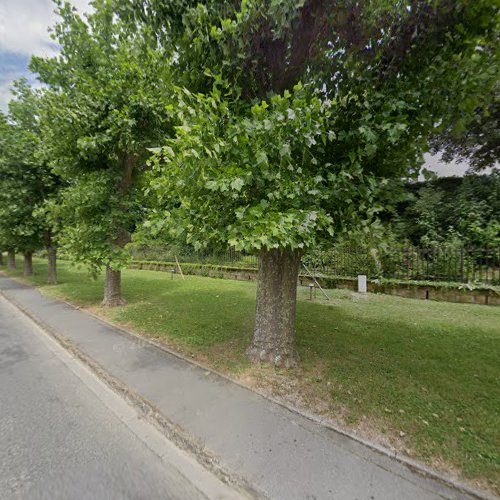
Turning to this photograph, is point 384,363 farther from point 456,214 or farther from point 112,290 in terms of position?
point 456,214

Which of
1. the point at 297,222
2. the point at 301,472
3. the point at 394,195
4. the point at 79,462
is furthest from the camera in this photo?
the point at 394,195

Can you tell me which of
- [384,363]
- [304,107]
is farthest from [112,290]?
[304,107]

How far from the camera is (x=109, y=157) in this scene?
6.91 metres

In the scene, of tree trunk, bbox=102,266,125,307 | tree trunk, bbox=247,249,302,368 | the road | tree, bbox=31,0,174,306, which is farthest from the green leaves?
tree trunk, bbox=247,249,302,368

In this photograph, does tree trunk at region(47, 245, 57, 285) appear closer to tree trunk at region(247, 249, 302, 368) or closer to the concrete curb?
the concrete curb

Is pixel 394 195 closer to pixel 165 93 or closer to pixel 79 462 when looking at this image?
pixel 165 93

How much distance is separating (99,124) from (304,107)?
550 cm

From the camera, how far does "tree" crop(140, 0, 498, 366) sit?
2922mm

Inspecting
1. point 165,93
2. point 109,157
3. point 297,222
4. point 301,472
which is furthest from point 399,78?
point 109,157

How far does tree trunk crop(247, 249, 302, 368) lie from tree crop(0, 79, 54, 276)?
9710 mm

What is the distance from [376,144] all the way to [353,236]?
1078 mm

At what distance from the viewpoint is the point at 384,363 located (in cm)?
421

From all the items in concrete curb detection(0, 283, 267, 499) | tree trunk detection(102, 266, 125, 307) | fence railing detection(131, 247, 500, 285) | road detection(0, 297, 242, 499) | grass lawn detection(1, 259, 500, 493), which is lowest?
road detection(0, 297, 242, 499)

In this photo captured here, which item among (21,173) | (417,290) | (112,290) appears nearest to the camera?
(112,290)
